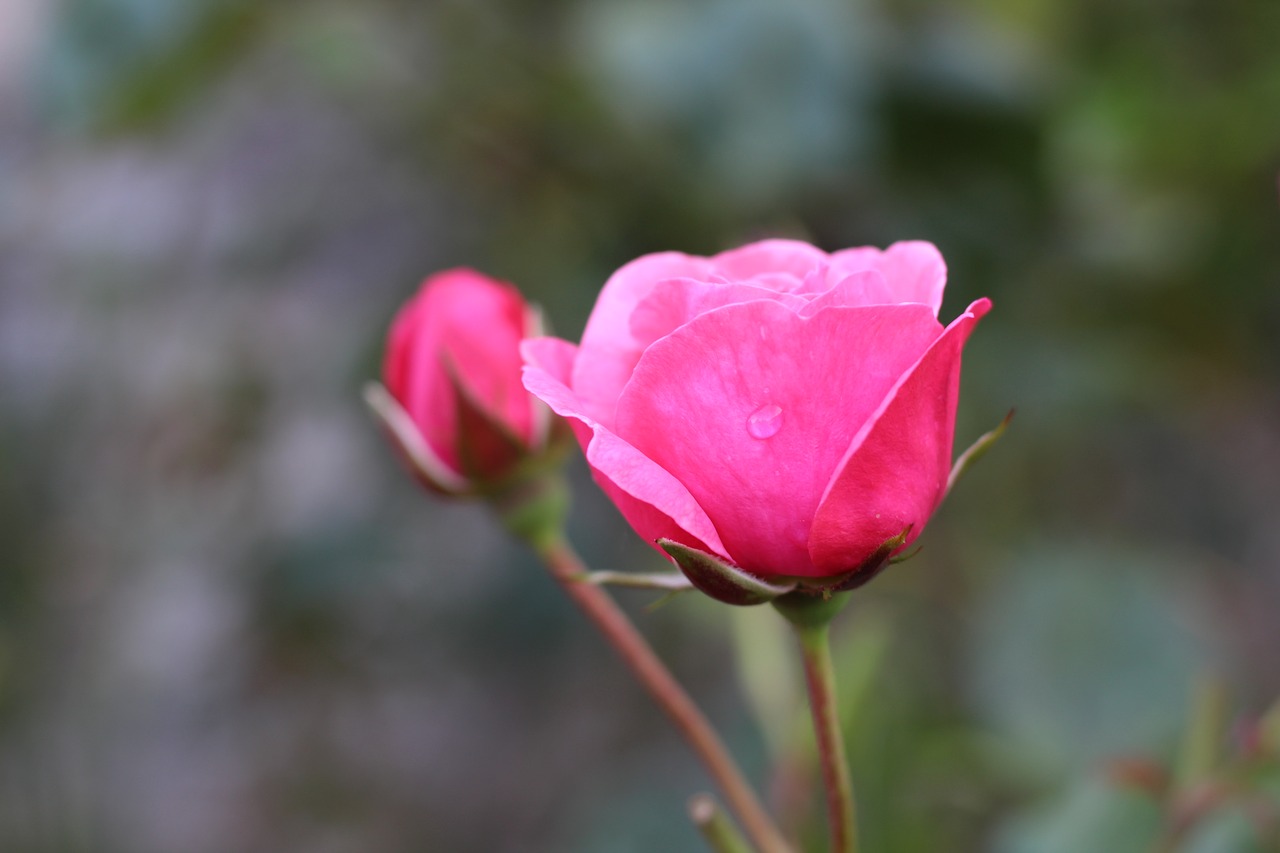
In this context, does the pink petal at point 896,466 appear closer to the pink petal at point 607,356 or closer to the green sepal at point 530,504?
the pink petal at point 607,356

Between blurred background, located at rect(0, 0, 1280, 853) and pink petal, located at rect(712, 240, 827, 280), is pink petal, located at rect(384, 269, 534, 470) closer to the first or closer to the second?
pink petal, located at rect(712, 240, 827, 280)

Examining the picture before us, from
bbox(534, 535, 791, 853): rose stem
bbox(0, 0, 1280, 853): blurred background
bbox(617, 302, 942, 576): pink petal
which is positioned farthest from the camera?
bbox(0, 0, 1280, 853): blurred background

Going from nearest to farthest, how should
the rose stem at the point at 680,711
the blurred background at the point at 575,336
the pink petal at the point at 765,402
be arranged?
the pink petal at the point at 765,402
the rose stem at the point at 680,711
the blurred background at the point at 575,336

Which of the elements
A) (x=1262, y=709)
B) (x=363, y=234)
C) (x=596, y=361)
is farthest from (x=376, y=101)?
(x=1262, y=709)

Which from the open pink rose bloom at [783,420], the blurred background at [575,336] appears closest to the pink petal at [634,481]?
the open pink rose bloom at [783,420]

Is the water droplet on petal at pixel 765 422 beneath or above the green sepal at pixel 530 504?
above

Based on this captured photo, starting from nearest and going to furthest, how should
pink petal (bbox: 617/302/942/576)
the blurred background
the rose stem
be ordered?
pink petal (bbox: 617/302/942/576) < the rose stem < the blurred background

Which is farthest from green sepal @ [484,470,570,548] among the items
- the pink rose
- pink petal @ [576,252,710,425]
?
pink petal @ [576,252,710,425]
